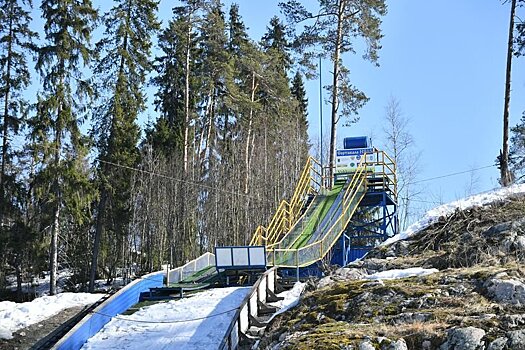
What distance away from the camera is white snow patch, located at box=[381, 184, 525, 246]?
703 inches

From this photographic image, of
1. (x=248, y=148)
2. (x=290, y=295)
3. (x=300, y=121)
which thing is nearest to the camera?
(x=290, y=295)

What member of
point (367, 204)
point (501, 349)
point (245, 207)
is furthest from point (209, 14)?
point (501, 349)

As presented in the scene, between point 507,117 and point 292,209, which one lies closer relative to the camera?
point 507,117

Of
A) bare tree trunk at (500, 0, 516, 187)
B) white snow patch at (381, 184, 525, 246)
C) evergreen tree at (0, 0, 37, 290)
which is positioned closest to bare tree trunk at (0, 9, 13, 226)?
evergreen tree at (0, 0, 37, 290)

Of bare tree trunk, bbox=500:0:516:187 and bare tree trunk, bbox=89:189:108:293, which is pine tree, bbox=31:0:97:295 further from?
bare tree trunk, bbox=500:0:516:187

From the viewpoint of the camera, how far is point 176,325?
1540 centimetres

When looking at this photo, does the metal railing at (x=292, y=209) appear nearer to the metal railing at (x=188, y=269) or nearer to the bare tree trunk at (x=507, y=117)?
the metal railing at (x=188, y=269)

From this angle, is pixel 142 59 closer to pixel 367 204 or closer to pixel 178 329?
pixel 367 204

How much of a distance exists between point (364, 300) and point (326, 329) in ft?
4.16

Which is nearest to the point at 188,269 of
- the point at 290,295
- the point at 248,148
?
the point at 290,295

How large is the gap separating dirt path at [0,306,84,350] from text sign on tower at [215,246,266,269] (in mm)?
4424

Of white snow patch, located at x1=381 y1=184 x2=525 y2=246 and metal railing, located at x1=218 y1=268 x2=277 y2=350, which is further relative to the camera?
white snow patch, located at x1=381 y1=184 x2=525 y2=246

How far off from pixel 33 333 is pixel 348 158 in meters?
15.1

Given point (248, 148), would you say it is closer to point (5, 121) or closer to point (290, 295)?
point (5, 121)
